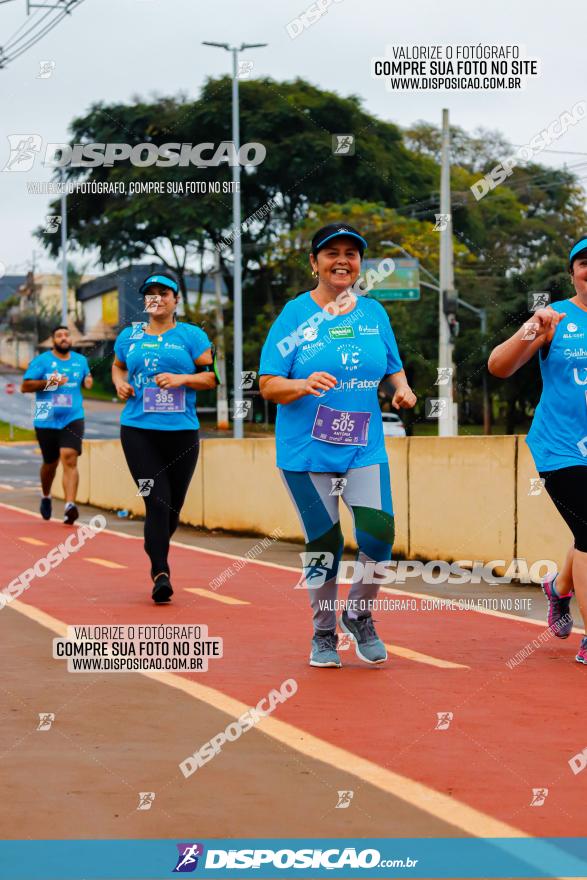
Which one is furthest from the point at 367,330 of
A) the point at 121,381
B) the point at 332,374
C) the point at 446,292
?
the point at 446,292

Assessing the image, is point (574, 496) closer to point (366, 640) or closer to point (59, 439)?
point (366, 640)

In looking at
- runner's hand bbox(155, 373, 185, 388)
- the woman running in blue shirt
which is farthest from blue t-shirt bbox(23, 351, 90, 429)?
runner's hand bbox(155, 373, 185, 388)

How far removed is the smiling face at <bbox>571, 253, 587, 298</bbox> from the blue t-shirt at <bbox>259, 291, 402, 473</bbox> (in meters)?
0.91

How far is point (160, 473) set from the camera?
980 centimetres

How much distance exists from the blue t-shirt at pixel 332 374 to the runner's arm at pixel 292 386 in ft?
0.19

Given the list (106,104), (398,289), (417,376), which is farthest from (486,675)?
(106,104)

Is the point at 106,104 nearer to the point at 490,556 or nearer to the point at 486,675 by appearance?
the point at 490,556

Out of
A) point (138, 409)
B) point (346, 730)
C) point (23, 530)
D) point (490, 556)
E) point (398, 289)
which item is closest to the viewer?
point (346, 730)

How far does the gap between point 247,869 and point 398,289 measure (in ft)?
146

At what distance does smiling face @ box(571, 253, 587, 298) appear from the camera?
735 centimetres

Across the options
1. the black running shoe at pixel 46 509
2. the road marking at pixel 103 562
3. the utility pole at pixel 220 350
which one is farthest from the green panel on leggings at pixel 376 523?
the utility pole at pixel 220 350

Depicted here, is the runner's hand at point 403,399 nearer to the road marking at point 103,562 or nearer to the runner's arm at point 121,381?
the runner's arm at point 121,381

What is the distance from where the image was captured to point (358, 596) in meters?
7.39

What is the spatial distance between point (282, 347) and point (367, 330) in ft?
1.30
